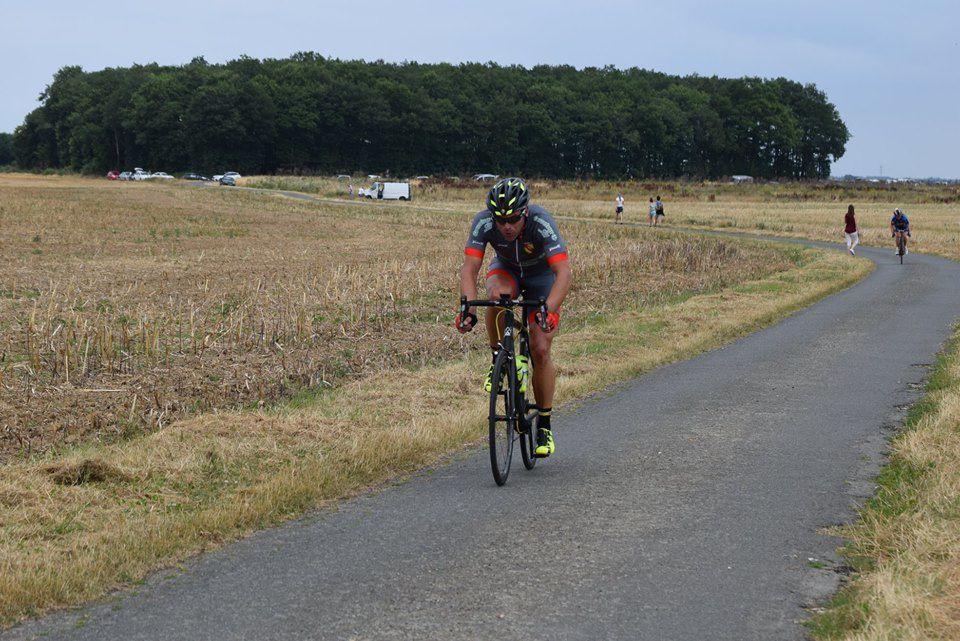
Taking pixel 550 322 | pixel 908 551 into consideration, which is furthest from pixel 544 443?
pixel 908 551

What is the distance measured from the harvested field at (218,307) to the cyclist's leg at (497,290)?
3.90m

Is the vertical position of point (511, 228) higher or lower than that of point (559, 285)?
higher

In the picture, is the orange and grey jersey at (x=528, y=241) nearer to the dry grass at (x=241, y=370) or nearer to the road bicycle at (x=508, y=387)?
the road bicycle at (x=508, y=387)

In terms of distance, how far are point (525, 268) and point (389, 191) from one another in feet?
248

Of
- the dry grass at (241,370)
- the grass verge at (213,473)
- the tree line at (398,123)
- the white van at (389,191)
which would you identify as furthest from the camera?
the tree line at (398,123)

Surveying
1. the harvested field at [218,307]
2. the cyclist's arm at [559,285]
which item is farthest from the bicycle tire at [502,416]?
the harvested field at [218,307]

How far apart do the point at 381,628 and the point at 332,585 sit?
0.68 meters

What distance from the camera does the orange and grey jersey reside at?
766 centimetres

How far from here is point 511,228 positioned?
7.47 m

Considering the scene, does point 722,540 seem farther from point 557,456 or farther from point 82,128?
point 82,128

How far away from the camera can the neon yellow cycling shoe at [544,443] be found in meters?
7.99

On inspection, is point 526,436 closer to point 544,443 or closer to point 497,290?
point 544,443

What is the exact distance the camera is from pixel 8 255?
2842cm

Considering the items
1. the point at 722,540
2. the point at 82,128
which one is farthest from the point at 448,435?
the point at 82,128
